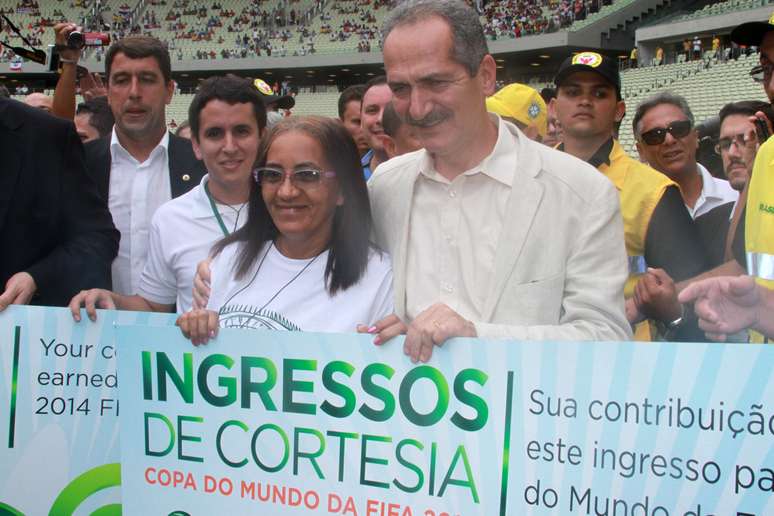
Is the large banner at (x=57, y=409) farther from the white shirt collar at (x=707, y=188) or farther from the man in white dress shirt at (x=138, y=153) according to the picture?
the white shirt collar at (x=707, y=188)

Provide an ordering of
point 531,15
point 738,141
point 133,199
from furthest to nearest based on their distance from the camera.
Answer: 1. point 531,15
2. point 738,141
3. point 133,199

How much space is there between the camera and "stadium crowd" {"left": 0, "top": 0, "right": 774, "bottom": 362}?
75.5 inches

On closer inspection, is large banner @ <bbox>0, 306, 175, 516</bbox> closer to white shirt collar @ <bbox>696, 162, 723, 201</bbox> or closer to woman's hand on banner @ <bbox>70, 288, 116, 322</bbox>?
woman's hand on banner @ <bbox>70, 288, 116, 322</bbox>

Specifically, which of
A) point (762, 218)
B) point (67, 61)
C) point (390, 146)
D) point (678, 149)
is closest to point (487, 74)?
point (762, 218)

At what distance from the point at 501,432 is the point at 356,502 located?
38 centimetres

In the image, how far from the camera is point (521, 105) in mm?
4117

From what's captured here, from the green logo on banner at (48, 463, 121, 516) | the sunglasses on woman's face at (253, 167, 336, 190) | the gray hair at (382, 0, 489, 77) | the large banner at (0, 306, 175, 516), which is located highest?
the gray hair at (382, 0, 489, 77)

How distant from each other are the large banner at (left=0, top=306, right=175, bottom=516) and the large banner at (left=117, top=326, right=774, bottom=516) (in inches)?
9.2

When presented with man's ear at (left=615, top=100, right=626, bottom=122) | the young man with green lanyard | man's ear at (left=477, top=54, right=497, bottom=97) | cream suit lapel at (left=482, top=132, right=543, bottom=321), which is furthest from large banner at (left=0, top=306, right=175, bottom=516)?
man's ear at (left=615, top=100, right=626, bottom=122)

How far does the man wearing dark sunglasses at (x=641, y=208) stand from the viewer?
8.84 ft

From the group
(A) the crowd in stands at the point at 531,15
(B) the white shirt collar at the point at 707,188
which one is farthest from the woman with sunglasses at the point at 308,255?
(A) the crowd in stands at the point at 531,15

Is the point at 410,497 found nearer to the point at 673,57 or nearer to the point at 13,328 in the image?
the point at 13,328

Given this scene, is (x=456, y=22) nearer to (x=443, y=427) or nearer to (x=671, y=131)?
(x=443, y=427)

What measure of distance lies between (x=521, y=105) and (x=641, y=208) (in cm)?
147
